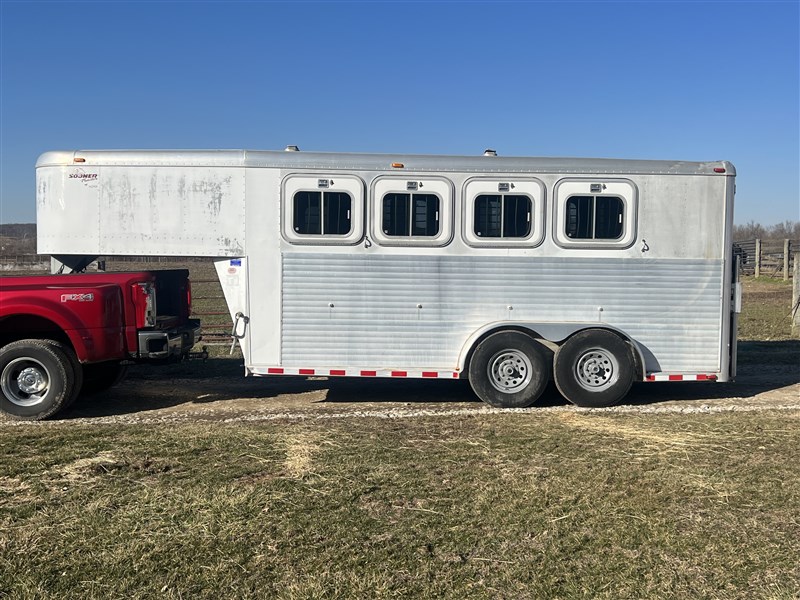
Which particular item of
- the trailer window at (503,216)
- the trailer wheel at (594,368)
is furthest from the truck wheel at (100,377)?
the trailer wheel at (594,368)

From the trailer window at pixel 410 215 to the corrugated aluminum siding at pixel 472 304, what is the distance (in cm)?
32

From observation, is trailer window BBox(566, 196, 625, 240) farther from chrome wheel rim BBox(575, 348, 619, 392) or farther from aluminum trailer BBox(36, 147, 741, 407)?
chrome wheel rim BBox(575, 348, 619, 392)

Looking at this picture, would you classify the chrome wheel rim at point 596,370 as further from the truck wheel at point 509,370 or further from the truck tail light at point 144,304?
the truck tail light at point 144,304

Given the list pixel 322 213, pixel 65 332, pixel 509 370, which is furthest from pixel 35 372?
pixel 509 370

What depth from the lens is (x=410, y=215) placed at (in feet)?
25.5

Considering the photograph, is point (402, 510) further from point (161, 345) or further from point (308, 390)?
point (308, 390)

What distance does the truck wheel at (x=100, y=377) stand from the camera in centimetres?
865

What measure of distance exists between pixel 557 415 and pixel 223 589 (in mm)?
4846

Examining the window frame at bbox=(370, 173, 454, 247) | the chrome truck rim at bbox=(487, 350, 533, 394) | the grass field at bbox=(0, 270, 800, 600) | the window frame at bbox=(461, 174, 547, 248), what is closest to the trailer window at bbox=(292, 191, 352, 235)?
the window frame at bbox=(370, 173, 454, 247)

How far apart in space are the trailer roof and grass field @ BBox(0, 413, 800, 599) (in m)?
2.97

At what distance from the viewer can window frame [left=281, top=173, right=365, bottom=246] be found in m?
7.71

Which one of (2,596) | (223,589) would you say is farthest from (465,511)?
(2,596)

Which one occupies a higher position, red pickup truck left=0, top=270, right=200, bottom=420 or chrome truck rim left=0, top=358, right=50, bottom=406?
red pickup truck left=0, top=270, right=200, bottom=420

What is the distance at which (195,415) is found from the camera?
7707 millimetres
